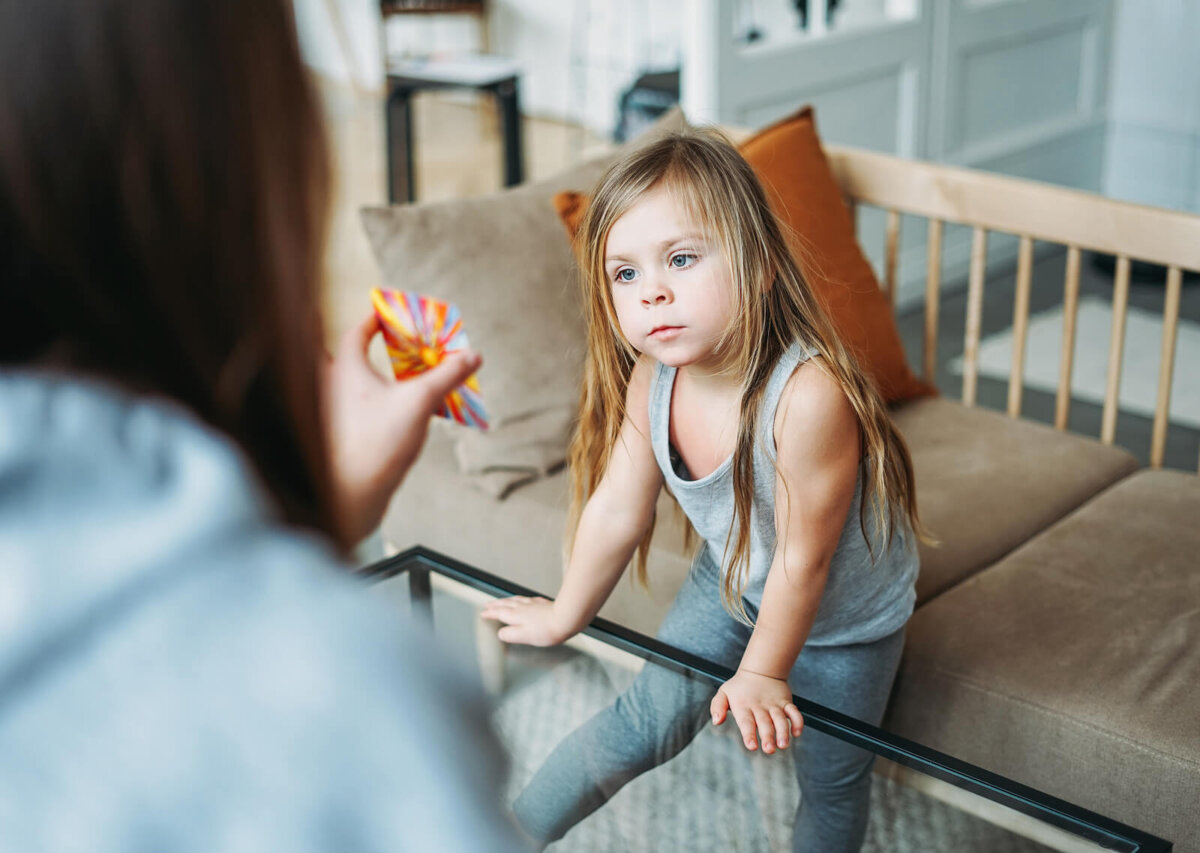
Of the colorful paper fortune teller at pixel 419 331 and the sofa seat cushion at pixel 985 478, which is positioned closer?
the colorful paper fortune teller at pixel 419 331

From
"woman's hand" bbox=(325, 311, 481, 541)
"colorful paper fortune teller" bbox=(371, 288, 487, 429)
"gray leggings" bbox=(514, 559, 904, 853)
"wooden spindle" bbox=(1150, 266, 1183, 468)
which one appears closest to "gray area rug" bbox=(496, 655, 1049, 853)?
"gray leggings" bbox=(514, 559, 904, 853)

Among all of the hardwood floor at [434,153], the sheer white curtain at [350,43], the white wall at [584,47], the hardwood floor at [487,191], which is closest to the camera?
the hardwood floor at [487,191]

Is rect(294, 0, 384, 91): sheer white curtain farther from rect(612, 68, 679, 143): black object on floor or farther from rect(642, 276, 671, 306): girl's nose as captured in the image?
rect(642, 276, 671, 306): girl's nose

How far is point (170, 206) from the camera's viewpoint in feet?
1.36

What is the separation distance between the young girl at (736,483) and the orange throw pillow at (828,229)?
0.56m

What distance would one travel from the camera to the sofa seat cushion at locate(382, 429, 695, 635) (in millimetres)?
1482

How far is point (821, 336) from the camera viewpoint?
114cm

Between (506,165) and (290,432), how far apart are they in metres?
3.51

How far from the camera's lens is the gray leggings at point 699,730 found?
1046 mm

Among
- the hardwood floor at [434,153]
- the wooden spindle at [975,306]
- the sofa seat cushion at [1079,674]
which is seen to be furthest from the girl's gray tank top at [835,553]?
the hardwood floor at [434,153]

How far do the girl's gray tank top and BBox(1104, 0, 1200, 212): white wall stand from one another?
3.29 m

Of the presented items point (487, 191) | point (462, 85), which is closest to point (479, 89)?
point (462, 85)

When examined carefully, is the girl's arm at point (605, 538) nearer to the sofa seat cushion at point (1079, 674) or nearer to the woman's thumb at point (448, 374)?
the sofa seat cushion at point (1079, 674)

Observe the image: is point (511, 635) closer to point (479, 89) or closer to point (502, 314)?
point (502, 314)
